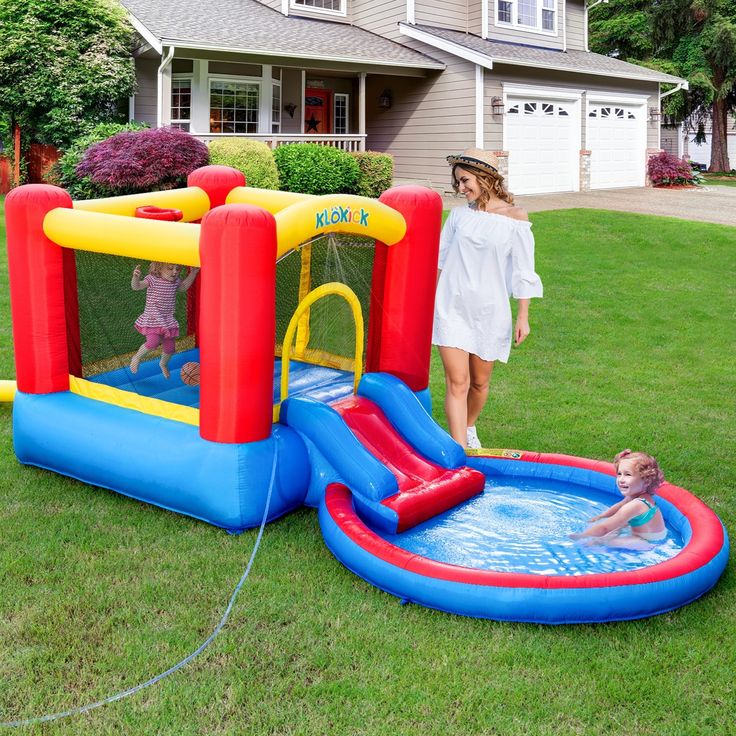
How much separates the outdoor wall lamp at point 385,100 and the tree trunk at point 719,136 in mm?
13211

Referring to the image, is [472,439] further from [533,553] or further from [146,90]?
[146,90]

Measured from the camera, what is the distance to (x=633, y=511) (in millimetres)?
4270

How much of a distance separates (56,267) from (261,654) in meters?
2.83

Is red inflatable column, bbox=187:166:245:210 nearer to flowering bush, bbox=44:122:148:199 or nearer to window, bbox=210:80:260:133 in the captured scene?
flowering bush, bbox=44:122:148:199

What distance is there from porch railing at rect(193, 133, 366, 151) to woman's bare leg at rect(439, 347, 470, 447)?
1243cm

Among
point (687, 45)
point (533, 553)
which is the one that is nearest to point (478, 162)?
point (533, 553)

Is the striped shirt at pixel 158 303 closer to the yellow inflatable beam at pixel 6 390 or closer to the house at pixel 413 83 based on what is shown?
the yellow inflatable beam at pixel 6 390

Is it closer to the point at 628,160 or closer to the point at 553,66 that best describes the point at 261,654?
the point at 553,66

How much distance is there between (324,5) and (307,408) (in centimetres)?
2001

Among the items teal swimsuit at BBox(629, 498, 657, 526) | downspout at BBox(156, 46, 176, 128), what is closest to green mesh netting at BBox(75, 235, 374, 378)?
teal swimsuit at BBox(629, 498, 657, 526)

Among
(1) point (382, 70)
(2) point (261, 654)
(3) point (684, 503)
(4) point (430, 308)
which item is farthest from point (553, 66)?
(2) point (261, 654)

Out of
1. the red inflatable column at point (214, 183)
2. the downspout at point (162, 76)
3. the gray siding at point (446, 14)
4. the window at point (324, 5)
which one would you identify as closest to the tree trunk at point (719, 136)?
the gray siding at point (446, 14)

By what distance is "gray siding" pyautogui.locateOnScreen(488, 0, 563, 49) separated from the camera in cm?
2198

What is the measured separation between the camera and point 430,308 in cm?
580
